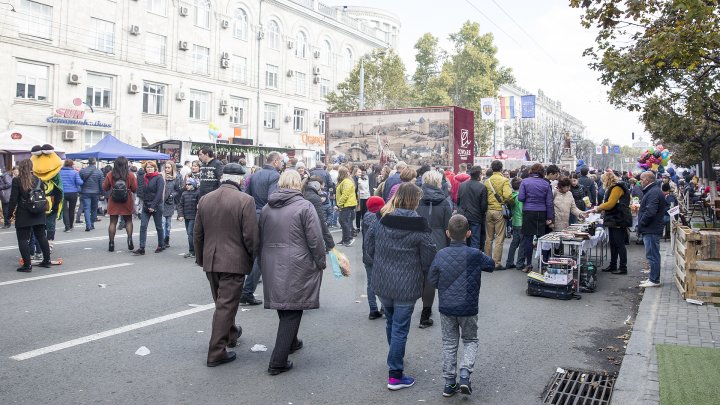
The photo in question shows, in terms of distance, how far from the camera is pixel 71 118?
31.0 meters

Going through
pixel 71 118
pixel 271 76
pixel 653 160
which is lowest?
pixel 653 160

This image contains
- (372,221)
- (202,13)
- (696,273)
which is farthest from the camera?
(202,13)

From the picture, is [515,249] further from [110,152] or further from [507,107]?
[507,107]

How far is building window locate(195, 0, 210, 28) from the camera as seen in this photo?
129 feet

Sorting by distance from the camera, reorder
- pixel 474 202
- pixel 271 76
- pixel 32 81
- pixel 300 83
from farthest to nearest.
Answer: pixel 300 83 < pixel 271 76 < pixel 32 81 < pixel 474 202

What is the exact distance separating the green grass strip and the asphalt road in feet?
1.77

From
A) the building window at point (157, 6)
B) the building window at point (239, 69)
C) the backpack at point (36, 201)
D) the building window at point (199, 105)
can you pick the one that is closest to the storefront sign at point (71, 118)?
the building window at point (199, 105)

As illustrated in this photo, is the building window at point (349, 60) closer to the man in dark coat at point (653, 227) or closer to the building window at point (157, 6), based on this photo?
the building window at point (157, 6)

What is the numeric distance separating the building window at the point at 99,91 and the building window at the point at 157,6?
17.7 ft

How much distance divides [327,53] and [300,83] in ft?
15.7

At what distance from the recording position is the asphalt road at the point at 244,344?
4.85 metres

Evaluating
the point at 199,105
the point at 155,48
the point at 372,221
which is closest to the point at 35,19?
the point at 155,48

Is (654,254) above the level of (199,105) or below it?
below

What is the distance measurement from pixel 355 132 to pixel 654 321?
659 inches
